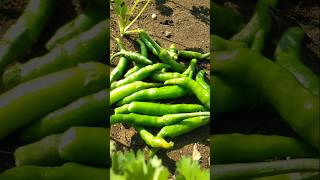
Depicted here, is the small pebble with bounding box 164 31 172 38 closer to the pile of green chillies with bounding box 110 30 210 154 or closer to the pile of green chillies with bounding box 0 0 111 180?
the pile of green chillies with bounding box 110 30 210 154

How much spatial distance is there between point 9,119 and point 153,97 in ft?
0.75

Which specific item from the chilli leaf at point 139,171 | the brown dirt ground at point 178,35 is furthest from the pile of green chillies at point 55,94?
the brown dirt ground at point 178,35

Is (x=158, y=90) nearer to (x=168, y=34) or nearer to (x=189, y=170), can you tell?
(x=168, y=34)

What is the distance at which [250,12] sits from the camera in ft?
1.65

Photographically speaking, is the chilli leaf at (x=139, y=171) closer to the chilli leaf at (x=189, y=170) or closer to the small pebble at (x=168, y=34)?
the chilli leaf at (x=189, y=170)

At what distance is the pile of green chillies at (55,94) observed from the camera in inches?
20.2

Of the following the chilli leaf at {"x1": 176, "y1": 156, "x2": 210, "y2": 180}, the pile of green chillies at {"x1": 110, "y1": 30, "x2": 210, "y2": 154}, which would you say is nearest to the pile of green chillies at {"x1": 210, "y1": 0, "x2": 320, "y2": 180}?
the chilli leaf at {"x1": 176, "y1": 156, "x2": 210, "y2": 180}

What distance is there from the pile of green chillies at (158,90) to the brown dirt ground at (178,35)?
0.4 inches

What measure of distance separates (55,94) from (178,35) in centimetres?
26

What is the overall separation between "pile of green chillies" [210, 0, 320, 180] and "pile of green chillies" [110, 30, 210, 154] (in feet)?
0.56

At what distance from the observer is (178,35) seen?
0.73 meters

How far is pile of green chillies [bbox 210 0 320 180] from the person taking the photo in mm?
477

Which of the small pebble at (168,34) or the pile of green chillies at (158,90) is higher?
the small pebble at (168,34)

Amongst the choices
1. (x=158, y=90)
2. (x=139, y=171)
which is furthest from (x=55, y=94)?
(x=158, y=90)
